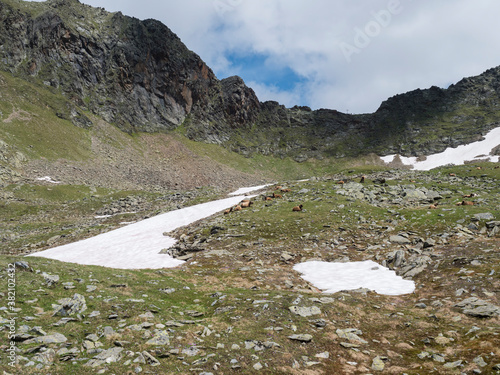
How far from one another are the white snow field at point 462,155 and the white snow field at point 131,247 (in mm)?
125133

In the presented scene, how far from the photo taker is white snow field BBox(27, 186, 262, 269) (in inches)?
1022

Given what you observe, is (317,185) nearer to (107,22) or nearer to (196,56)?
(196,56)

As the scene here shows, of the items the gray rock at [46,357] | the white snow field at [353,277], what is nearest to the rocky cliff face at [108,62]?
the white snow field at [353,277]

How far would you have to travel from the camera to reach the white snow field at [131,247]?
85.1 feet

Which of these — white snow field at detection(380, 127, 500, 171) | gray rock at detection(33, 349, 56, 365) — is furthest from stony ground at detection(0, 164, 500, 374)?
white snow field at detection(380, 127, 500, 171)

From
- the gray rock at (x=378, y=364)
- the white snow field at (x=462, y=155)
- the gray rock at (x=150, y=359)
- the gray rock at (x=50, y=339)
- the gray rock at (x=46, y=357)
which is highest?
the white snow field at (x=462, y=155)

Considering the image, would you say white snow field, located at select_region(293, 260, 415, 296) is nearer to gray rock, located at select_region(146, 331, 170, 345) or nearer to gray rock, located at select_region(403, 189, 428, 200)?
gray rock, located at select_region(146, 331, 170, 345)

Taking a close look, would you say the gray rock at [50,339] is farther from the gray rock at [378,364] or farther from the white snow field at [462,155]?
the white snow field at [462,155]

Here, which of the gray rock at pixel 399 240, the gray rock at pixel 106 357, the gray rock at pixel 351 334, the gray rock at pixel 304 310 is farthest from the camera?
the gray rock at pixel 399 240

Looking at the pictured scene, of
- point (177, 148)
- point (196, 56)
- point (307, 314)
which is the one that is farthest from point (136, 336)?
point (196, 56)

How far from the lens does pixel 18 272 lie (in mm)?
13305

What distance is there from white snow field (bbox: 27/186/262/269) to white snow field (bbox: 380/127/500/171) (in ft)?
411

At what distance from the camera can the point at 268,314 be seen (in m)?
12.6

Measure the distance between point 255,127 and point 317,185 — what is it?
137628mm
